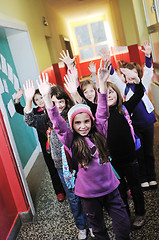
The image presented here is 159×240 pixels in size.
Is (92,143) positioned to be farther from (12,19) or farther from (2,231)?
(12,19)

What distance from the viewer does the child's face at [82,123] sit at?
195cm

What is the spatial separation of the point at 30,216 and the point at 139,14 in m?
4.93

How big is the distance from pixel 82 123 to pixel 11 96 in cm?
275

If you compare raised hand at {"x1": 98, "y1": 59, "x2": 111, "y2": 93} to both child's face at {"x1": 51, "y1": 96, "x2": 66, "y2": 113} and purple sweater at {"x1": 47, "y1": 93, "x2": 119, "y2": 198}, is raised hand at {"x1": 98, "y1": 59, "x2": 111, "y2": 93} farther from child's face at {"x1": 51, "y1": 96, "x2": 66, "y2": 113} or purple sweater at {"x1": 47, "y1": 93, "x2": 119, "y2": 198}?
child's face at {"x1": 51, "y1": 96, "x2": 66, "y2": 113}

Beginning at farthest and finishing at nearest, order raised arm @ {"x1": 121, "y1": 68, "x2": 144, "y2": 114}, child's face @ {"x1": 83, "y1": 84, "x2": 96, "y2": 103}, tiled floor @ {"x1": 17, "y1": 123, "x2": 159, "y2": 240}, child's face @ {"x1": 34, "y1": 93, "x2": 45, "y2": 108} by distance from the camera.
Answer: child's face @ {"x1": 34, "y1": 93, "x2": 45, "y2": 108} → child's face @ {"x1": 83, "y1": 84, "x2": 96, "y2": 103} → tiled floor @ {"x1": 17, "y1": 123, "x2": 159, "y2": 240} → raised arm @ {"x1": 121, "y1": 68, "x2": 144, "y2": 114}

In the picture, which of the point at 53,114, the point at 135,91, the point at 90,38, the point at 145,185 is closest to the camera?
the point at 53,114

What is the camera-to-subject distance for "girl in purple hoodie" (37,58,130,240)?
1.94 m

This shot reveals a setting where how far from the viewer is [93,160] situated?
6.39 feet

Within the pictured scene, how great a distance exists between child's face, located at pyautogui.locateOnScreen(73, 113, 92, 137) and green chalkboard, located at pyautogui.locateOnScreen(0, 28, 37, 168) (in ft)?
7.98

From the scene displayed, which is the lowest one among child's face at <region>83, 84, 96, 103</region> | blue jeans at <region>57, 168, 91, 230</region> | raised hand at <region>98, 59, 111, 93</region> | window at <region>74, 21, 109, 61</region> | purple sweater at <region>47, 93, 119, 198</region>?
blue jeans at <region>57, 168, 91, 230</region>

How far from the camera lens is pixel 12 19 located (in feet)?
13.9

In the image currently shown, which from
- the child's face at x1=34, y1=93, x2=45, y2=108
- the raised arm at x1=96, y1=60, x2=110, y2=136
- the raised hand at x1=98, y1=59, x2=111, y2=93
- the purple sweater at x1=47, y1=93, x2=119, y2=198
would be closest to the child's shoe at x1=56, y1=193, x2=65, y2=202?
the child's face at x1=34, y1=93, x2=45, y2=108

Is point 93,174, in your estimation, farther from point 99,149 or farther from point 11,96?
point 11,96

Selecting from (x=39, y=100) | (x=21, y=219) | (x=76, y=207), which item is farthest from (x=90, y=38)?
(x=76, y=207)
